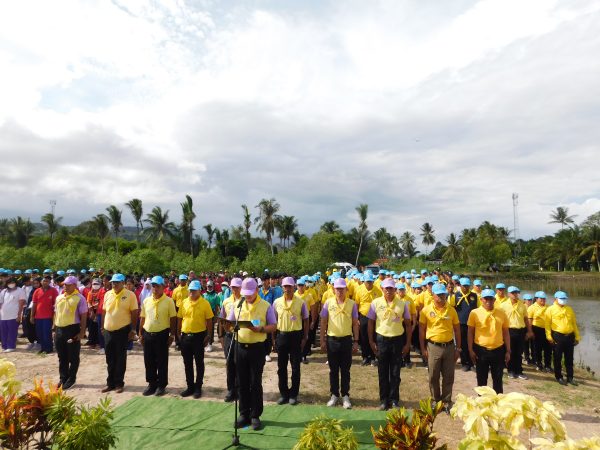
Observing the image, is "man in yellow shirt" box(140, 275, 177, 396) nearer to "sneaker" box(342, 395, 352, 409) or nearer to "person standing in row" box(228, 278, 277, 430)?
"person standing in row" box(228, 278, 277, 430)

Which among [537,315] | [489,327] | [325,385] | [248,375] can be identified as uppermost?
[489,327]

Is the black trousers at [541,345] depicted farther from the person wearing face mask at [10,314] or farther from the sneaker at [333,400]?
the person wearing face mask at [10,314]

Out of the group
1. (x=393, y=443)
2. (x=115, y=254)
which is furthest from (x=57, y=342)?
(x=115, y=254)

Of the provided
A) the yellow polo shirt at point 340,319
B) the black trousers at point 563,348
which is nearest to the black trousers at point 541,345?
the black trousers at point 563,348

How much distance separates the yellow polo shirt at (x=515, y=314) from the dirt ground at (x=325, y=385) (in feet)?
4.04

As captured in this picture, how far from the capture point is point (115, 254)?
2569cm

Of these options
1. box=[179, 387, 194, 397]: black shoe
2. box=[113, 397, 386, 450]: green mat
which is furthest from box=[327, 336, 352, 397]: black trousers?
box=[179, 387, 194, 397]: black shoe

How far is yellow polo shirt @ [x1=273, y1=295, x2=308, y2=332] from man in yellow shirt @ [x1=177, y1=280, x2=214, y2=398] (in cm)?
134

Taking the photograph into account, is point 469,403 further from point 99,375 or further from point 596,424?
point 99,375

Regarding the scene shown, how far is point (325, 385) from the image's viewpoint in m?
7.45

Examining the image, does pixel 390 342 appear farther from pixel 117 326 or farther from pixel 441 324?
pixel 117 326

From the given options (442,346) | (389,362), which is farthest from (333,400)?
(442,346)

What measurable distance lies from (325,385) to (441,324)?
9.25 feet

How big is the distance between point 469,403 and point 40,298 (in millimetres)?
11066
